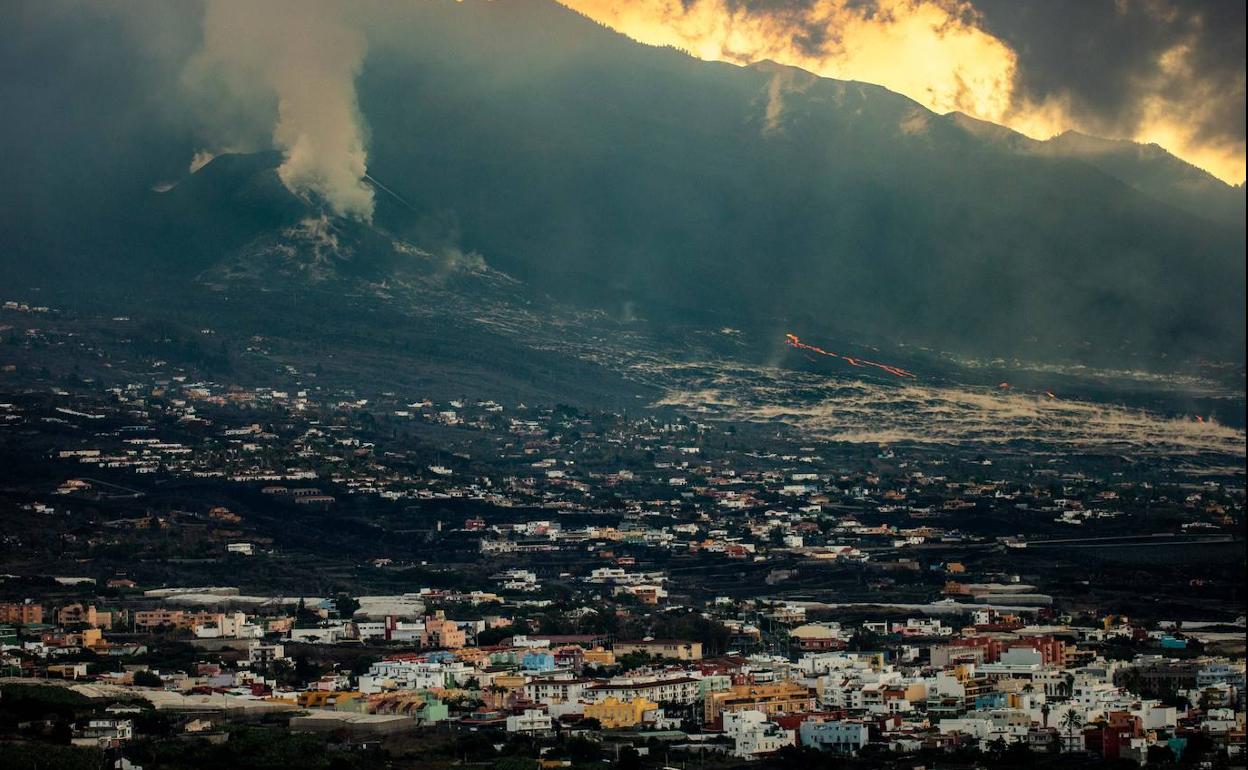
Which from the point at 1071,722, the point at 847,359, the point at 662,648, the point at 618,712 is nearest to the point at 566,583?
the point at 662,648

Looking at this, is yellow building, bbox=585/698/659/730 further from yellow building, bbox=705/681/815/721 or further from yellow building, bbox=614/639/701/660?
yellow building, bbox=614/639/701/660

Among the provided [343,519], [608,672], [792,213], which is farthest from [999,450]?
[608,672]

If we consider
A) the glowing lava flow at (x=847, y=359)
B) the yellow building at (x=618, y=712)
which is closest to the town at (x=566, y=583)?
the yellow building at (x=618, y=712)

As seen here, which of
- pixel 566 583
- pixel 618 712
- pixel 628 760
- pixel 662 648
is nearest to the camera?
pixel 628 760

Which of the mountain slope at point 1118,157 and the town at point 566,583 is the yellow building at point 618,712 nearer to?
the town at point 566,583

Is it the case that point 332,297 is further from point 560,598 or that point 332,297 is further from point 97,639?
point 97,639

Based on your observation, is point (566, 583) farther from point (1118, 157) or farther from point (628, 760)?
point (1118, 157)
